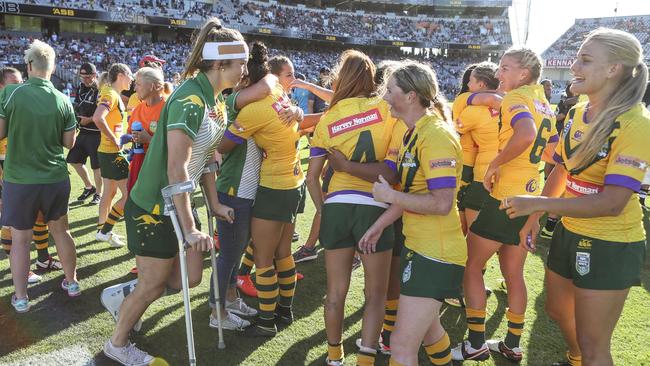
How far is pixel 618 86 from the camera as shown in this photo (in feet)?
7.56

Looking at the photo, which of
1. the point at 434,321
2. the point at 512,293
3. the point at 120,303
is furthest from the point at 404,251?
the point at 120,303

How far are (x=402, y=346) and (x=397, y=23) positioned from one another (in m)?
62.4

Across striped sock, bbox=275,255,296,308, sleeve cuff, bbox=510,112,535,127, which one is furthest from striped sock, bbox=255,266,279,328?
sleeve cuff, bbox=510,112,535,127

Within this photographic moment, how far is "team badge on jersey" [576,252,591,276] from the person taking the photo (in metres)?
2.41

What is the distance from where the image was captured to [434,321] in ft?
8.57

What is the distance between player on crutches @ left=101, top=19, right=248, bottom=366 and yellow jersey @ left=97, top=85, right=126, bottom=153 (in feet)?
10.0

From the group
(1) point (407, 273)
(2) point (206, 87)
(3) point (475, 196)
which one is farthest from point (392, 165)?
(3) point (475, 196)

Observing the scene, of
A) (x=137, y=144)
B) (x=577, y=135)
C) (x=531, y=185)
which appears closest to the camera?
(x=577, y=135)

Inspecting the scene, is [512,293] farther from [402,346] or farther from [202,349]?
[202,349]

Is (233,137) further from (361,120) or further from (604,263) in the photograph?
(604,263)

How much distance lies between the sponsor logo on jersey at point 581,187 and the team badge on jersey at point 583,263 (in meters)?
0.32

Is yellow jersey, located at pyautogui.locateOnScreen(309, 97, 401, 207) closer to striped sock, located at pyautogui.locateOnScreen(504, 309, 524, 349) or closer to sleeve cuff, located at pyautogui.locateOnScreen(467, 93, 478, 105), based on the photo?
sleeve cuff, located at pyautogui.locateOnScreen(467, 93, 478, 105)

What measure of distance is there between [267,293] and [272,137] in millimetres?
1237

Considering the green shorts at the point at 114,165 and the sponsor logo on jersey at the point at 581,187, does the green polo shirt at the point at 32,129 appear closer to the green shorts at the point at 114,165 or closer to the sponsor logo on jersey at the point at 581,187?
the green shorts at the point at 114,165
